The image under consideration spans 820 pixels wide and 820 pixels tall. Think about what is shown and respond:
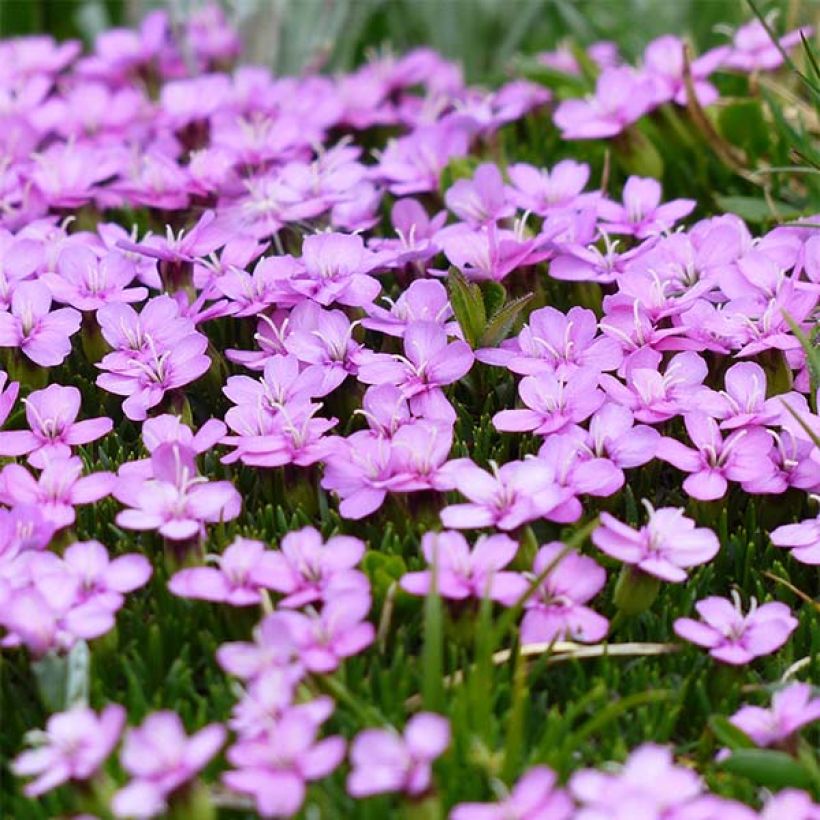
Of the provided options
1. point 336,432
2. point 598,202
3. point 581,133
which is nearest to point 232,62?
point 581,133

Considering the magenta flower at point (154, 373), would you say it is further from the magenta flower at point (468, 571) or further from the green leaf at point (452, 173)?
the green leaf at point (452, 173)

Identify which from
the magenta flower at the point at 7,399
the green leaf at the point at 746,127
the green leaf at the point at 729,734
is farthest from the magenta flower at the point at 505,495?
the green leaf at the point at 746,127

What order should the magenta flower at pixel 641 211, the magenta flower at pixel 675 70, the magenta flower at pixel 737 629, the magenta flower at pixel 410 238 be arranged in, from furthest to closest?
1. the magenta flower at pixel 675 70
2. the magenta flower at pixel 641 211
3. the magenta flower at pixel 410 238
4. the magenta flower at pixel 737 629

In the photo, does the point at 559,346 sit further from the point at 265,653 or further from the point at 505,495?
the point at 265,653

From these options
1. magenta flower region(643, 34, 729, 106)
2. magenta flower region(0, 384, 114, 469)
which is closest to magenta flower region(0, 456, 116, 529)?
magenta flower region(0, 384, 114, 469)

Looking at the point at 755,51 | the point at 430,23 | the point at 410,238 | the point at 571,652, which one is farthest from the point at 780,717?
the point at 430,23

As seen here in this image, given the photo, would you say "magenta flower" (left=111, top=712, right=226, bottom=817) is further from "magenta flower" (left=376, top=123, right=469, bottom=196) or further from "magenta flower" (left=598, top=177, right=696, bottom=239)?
"magenta flower" (left=376, top=123, right=469, bottom=196)
